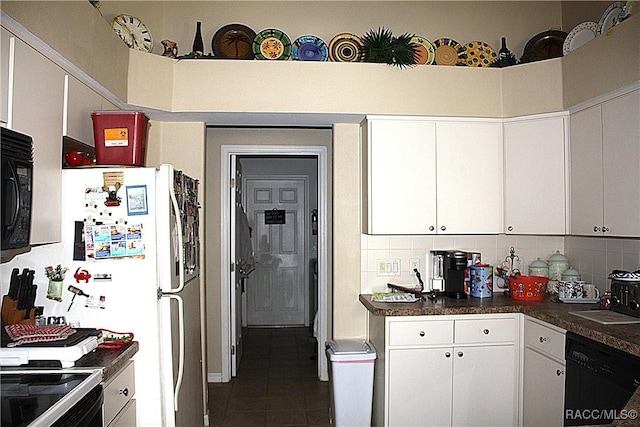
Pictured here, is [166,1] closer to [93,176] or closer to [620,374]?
[93,176]

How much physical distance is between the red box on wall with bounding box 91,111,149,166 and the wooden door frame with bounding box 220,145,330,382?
213 cm

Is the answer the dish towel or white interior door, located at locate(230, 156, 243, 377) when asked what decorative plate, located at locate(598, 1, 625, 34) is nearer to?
white interior door, located at locate(230, 156, 243, 377)

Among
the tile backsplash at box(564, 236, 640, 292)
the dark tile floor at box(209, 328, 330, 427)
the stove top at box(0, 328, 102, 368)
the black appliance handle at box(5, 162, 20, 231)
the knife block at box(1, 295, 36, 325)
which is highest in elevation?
the black appliance handle at box(5, 162, 20, 231)

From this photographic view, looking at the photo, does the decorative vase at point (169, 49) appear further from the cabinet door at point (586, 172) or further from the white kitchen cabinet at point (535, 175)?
the cabinet door at point (586, 172)

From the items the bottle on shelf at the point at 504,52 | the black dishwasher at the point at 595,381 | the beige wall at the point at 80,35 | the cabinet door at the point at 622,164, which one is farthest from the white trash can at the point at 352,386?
the bottle on shelf at the point at 504,52

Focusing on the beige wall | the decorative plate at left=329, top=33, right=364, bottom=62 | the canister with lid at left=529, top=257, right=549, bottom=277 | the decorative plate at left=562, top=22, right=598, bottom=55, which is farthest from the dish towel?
the decorative plate at left=562, top=22, right=598, bottom=55

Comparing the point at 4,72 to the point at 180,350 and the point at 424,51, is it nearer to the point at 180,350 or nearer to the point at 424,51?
the point at 180,350

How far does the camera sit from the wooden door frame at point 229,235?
4812mm

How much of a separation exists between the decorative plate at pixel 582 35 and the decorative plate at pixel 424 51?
880 millimetres

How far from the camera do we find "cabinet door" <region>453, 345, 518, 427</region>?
130 inches

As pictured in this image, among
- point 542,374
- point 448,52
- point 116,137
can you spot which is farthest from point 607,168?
point 116,137

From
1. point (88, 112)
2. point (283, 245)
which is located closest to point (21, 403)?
point (88, 112)

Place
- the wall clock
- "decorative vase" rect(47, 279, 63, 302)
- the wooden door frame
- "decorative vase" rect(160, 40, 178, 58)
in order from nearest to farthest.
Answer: "decorative vase" rect(47, 279, 63, 302) < the wall clock < "decorative vase" rect(160, 40, 178, 58) < the wooden door frame

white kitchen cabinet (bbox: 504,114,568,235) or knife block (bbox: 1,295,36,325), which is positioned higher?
white kitchen cabinet (bbox: 504,114,568,235)
